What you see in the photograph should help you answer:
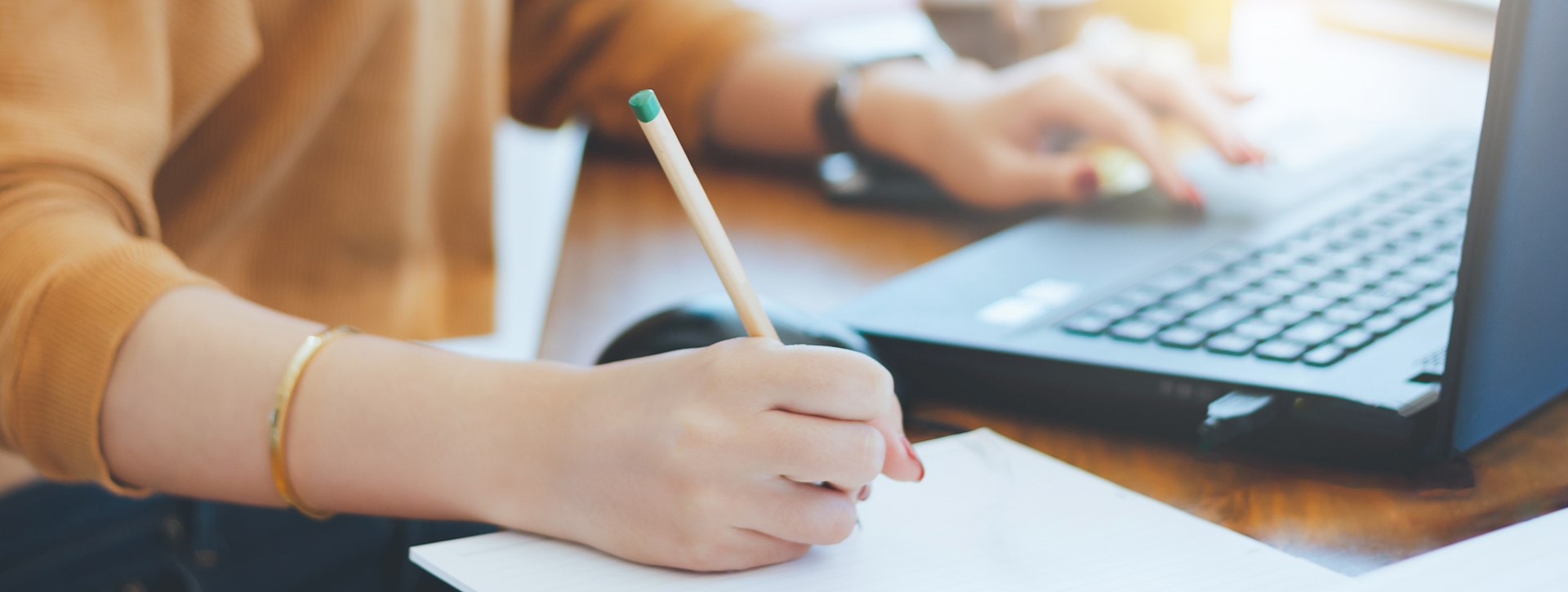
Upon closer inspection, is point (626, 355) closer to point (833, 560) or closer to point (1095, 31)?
point (833, 560)

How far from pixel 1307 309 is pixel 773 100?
466mm

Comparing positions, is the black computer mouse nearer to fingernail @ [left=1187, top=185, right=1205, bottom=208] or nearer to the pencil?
the pencil

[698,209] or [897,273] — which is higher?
[698,209]

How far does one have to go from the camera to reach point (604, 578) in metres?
0.31

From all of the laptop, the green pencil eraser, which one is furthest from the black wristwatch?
the green pencil eraser

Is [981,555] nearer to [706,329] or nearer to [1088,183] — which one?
[706,329]

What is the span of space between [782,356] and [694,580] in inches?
2.8

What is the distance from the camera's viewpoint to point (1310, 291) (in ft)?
1.41

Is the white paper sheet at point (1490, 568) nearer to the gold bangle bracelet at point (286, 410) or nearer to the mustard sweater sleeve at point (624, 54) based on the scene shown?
the gold bangle bracelet at point (286, 410)

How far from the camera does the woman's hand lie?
0.65 meters

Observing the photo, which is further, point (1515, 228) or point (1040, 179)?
point (1040, 179)

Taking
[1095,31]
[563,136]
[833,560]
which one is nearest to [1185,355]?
[833,560]

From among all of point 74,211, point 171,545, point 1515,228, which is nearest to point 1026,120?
point 1515,228

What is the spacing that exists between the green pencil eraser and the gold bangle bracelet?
0.16 metres
